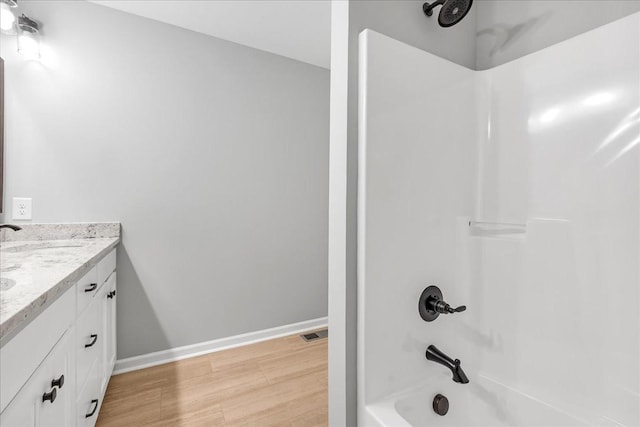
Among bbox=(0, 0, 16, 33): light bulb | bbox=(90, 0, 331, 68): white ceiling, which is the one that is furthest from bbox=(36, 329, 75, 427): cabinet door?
A: bbox=(90, 0, 331, 68): white ceiling

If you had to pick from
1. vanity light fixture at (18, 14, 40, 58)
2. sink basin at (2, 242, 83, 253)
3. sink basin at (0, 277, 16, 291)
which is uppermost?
vanity light fixture at (18, 14, 40, 58)

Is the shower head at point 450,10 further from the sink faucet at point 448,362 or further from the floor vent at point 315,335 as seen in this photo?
the floor vent at point 315,335

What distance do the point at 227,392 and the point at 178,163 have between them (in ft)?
Answer: 5.22

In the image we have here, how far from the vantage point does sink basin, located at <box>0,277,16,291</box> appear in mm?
839

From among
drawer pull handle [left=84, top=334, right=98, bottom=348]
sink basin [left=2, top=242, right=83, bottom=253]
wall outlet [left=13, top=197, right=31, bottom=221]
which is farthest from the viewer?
wall outlet [left=13, top=197, right=31, bottom=221]

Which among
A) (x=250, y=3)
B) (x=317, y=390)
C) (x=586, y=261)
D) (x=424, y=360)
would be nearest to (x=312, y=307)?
(x=317, y=390)

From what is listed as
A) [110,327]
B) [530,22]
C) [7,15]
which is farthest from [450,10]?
[110,327]

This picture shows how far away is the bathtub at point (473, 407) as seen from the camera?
1.06m

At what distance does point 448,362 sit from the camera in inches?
42.4

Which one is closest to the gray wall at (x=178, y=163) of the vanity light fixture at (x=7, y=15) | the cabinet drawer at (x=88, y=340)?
the vanity light fixture at (x=7, y=15)

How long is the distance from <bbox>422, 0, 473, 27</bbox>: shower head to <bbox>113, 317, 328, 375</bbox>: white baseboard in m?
2.43

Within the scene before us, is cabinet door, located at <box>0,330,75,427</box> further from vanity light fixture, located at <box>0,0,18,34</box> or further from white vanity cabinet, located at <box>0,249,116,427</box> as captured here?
vanity light fixture, located at <box>0,0,18,34</box>

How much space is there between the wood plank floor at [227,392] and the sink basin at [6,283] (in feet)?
3.53

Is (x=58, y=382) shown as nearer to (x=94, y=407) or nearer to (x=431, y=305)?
(x=94, y=407)
